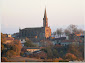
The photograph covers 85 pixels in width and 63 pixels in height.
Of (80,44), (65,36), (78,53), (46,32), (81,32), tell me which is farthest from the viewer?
(46,32)

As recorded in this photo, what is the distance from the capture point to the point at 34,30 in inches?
994

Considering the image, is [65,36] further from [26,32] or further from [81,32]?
[26,32]

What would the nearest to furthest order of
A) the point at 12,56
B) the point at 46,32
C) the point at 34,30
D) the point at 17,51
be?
the point at 12,56 → the point at 17,51 → the point at 46,32 → the point at 34,30

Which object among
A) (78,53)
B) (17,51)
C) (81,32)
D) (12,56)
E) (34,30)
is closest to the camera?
(12,56)

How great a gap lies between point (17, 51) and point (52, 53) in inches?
85.7

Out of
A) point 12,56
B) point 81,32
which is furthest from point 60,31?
point 12,56

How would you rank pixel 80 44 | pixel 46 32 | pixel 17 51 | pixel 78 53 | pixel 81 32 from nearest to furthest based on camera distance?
pixel 17 51
pixel 78 53
pixel 80 44
pixel 81 32
pixel 46 32

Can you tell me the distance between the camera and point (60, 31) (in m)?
16.8

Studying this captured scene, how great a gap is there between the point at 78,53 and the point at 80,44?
1504 millimetres

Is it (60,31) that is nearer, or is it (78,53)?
(78,53)

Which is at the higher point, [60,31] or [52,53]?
[60,31]

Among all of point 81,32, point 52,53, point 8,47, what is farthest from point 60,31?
point 8,47

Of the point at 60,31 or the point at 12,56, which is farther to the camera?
the point at 60,31

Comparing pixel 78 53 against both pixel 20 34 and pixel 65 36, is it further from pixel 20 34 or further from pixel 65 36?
pixel 20 34
